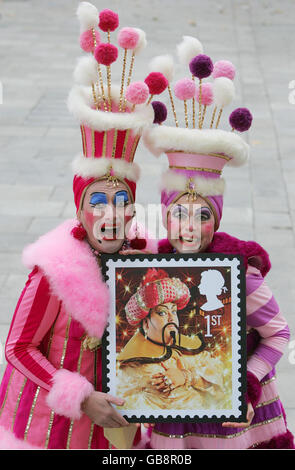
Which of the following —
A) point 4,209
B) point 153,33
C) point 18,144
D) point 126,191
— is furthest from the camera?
point 153,33

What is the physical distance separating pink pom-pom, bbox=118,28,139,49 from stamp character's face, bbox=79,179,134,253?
1.65 feet

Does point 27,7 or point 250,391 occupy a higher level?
point 27,7

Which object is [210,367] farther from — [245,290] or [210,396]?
[245,290]

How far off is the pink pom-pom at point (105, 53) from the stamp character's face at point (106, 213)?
0.43m

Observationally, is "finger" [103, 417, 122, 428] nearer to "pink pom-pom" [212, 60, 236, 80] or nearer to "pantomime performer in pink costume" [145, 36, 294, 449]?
"pantomime performer in pink costume" [145, 36, 294, 449]

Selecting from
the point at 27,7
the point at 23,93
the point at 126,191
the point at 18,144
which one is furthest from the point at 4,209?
the point at 27,7

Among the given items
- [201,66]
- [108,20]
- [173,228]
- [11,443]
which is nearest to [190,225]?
[173,228]

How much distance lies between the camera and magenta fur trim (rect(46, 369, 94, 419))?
8.39 feet

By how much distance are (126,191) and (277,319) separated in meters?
0.75

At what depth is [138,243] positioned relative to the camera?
9.27 ft

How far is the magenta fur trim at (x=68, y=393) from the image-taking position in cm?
256

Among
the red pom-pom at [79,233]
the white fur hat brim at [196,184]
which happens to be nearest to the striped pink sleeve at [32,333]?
the red pom-pom at [79,233]

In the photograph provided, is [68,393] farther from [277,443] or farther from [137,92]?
[137,92]

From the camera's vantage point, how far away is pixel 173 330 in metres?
2.50
